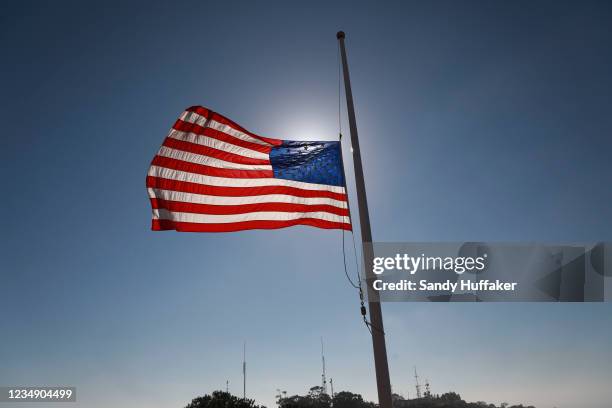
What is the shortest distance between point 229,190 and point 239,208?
0.51 meters

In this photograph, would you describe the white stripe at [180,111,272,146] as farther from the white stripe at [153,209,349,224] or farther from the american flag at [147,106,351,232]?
the white stripe at [153,209,349,224]

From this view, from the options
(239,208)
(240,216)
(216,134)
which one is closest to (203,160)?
(216,134)

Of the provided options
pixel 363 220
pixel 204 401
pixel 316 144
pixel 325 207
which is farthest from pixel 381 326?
pixel 204 401

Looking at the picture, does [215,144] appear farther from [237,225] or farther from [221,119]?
[237,225]

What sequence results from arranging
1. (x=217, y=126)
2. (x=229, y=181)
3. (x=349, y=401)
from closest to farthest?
(x=229, y=181)
(x=217, y=126)
(x=349, y=401)

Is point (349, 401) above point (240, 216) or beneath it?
beneath

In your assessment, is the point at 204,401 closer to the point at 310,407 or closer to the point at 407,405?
the point at 310,407

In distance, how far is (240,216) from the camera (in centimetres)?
938

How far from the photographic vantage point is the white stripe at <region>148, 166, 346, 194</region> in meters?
9.15

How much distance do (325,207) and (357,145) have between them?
1728 mm

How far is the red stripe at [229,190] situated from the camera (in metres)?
9.08

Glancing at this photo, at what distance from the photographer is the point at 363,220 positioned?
7.16m

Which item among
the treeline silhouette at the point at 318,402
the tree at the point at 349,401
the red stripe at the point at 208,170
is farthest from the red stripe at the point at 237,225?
the tree at the point at 349,401

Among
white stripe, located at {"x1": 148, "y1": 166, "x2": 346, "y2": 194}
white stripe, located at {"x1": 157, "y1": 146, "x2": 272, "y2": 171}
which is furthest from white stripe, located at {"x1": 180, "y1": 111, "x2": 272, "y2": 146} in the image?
white stripe, located at {"x1": 148, "y1": 166, "x2": 346, "y2": 194}
